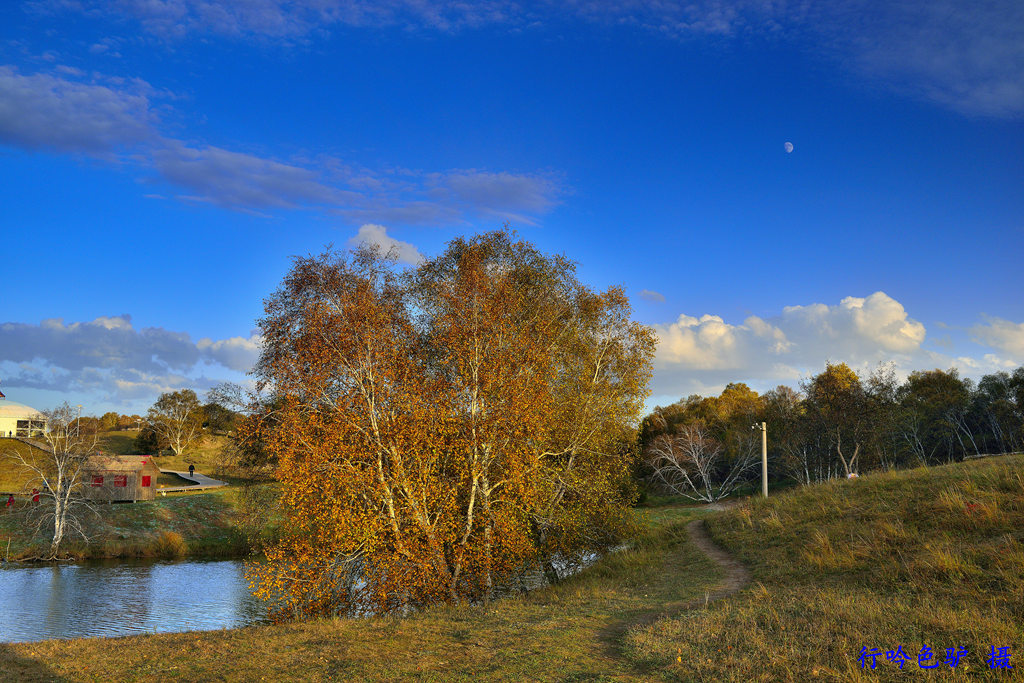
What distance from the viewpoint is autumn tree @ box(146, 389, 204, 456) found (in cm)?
8744

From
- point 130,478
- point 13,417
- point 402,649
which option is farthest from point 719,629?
point 13,417

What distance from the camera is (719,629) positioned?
9.77 metres

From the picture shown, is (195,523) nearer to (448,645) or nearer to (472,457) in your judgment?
(472,457)

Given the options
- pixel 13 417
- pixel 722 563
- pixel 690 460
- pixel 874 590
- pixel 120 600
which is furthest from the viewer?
pixel 13 417

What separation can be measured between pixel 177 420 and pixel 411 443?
87209 millimetres

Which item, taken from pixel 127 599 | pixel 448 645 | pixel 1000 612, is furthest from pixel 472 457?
pixel 127 599

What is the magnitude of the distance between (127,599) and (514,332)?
67.4ft

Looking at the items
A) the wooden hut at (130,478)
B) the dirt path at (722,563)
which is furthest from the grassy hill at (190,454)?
the dirt path at (722,563)

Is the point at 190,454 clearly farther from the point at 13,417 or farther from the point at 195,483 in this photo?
the point at 13,417

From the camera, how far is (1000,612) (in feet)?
29.4

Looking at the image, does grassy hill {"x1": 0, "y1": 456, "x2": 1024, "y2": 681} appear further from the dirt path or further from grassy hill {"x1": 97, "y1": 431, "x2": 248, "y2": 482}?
grassy hill {"x1": 97, "y1": 431, "x2": 248, "y2": 482}

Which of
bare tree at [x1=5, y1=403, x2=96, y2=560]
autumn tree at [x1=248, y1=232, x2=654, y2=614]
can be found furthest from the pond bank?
autumn tree at [x1=248, y1=232, x2=654, y2=614]

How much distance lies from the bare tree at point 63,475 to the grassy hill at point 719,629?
30187 millimetres

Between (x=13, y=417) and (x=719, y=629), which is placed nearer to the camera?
(x=719, y=629)
